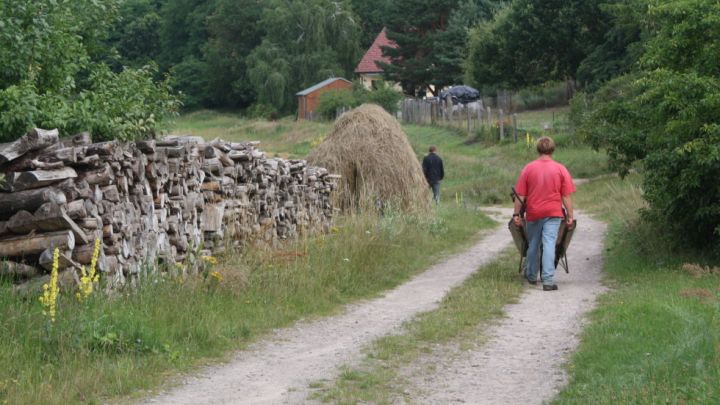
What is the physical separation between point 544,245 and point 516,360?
14.1 ft

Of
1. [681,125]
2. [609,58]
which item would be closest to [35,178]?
[681,125]

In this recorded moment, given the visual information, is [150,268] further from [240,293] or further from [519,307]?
[519,307]

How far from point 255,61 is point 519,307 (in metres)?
76.6

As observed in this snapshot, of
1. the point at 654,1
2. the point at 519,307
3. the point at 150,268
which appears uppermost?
the point at 654,1

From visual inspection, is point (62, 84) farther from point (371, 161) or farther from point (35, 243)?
point (371, 161)

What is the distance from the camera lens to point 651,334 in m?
8.91

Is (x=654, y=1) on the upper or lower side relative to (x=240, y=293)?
upper

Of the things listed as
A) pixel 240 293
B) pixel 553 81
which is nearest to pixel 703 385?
pixel 240 293

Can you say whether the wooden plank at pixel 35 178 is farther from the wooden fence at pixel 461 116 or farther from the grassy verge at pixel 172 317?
the wooden fence at pixel 461 116

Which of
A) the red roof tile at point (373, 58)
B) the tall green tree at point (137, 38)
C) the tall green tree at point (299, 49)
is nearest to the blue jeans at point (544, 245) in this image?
the tall green tree at point (299, 49)

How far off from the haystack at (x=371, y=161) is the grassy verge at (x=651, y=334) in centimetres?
600

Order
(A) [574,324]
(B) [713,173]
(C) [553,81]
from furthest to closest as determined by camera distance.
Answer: (C) [553,81], (B) [713,173], (A) [574,324]

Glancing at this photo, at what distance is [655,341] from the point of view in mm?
8539

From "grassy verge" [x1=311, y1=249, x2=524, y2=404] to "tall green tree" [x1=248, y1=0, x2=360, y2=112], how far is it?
72075 mm
